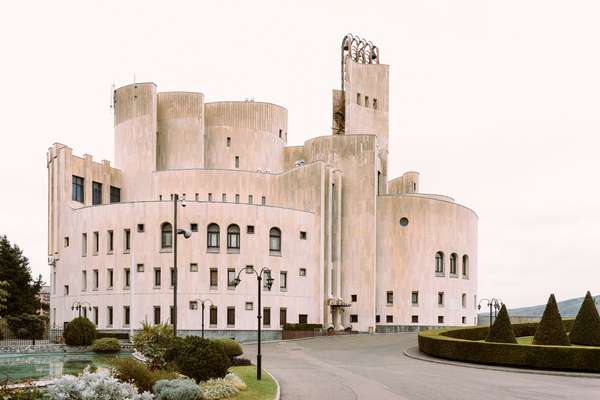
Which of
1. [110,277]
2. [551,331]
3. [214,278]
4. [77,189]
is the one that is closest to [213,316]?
[214,278]

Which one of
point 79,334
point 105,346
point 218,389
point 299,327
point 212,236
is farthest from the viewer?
point 299,327

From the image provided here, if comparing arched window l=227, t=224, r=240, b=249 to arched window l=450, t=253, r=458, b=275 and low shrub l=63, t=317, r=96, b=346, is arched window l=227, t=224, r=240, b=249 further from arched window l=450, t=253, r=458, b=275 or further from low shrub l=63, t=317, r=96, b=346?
arched window l=450, t=253, r=458, b=275

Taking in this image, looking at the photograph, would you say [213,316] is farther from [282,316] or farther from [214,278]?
[282,316]

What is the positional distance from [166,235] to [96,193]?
14511mm

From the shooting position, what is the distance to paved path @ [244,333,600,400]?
25156mm

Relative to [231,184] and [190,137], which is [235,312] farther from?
[190,137]

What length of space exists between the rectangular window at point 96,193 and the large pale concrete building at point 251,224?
19 centimetres

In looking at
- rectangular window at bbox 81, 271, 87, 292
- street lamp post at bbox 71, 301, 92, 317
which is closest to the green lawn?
street lamp post at bbox 71, 301, 92, 317

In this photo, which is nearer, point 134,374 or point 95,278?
point 134,374

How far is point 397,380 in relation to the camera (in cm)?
2998

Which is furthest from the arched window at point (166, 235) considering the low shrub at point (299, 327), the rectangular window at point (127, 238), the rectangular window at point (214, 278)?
the low shrub at point (299, 327)

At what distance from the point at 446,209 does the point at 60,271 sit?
41.7m

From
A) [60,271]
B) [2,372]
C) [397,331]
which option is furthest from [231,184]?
[2,372]

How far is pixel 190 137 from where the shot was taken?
76.3 meters
